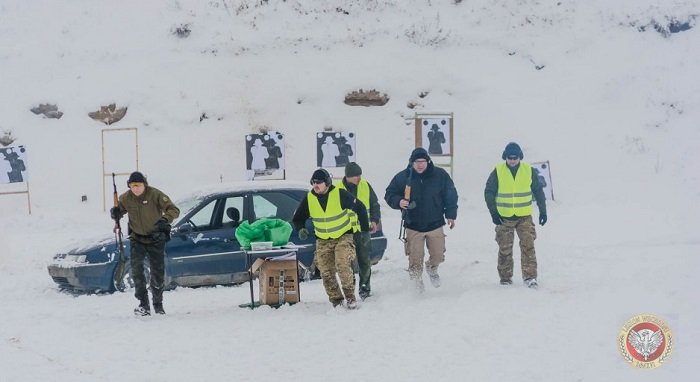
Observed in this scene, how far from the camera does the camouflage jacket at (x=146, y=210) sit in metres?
8.28

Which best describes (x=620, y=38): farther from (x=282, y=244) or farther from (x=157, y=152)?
(x=282, y=244)

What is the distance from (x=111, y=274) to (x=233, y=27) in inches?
554

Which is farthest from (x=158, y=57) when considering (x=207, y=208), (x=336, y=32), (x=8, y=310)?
(x=8, y=310)

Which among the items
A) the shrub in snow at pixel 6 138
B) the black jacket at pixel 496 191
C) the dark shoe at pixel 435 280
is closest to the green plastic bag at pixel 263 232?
the dark shoe at pixel 435 280

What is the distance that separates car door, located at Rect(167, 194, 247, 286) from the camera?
32.7 feet

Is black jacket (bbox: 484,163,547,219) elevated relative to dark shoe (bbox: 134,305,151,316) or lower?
elevated

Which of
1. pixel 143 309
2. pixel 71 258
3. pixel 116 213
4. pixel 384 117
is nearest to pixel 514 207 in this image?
pixel 143 309

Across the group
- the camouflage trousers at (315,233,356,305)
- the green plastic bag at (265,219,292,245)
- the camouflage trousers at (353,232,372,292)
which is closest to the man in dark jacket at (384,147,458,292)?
the camouflage trousers at (353,232,372,292)

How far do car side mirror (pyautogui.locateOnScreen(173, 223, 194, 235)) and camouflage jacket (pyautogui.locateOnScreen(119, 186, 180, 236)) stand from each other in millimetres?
1632

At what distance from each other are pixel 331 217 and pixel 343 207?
17 centimetres

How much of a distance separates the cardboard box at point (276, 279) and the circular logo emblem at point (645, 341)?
3573mm

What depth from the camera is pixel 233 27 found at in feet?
73.8

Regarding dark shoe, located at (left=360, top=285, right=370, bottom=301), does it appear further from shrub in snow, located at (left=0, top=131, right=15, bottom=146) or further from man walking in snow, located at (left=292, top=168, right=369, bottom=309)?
shrub in snow, located at (left=0, top=131, right=15, bottom=146)

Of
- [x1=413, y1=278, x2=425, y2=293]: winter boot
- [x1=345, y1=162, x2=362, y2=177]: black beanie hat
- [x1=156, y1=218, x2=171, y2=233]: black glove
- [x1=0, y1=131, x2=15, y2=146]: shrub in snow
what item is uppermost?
[x1=0, y1=131, x2=15, y2=146]: shrub in snow
